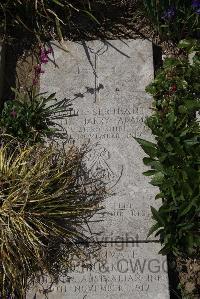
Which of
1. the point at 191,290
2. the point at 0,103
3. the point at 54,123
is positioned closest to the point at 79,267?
the point at 191,290

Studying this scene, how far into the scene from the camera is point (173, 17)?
4738 mm

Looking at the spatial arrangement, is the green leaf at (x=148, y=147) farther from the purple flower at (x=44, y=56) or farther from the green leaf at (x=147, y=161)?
the purple flower at (x=44, y=56)

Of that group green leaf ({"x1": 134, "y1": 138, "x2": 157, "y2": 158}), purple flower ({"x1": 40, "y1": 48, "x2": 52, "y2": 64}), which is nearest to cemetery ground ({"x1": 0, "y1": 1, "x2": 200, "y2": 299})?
purple flower ({"x1": 40, "y1": 48, "x2": 52, "y2": 64})

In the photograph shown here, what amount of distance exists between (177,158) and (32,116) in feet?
4.28

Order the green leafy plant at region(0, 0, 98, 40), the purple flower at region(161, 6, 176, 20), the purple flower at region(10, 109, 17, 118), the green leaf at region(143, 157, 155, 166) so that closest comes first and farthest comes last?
the green leaf at region(143, 157, 155, 166) → the purple flower at region(10, 109, 17, 118) → the purple flower at region(161, 6, 176, 20) → the green leafy plant at region(0, 0, 98, 40)

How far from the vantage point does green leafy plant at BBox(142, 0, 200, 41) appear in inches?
184

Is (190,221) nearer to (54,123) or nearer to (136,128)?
(136,128)

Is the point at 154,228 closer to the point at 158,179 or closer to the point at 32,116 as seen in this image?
the point at 158,179

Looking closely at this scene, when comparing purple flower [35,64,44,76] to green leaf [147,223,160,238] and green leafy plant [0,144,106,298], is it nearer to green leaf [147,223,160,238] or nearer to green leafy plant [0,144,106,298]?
green leafy plant [0,144,106,298]

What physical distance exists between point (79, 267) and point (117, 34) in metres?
2.22

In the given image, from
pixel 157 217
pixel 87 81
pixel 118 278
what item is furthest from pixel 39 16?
pixel 118 278

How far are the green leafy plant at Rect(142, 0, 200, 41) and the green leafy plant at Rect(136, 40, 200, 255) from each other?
353 mm

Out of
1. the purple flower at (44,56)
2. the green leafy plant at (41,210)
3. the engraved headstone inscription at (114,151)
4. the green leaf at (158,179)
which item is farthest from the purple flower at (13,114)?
the green leaf at (158,179)

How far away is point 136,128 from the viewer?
462 centimetres
